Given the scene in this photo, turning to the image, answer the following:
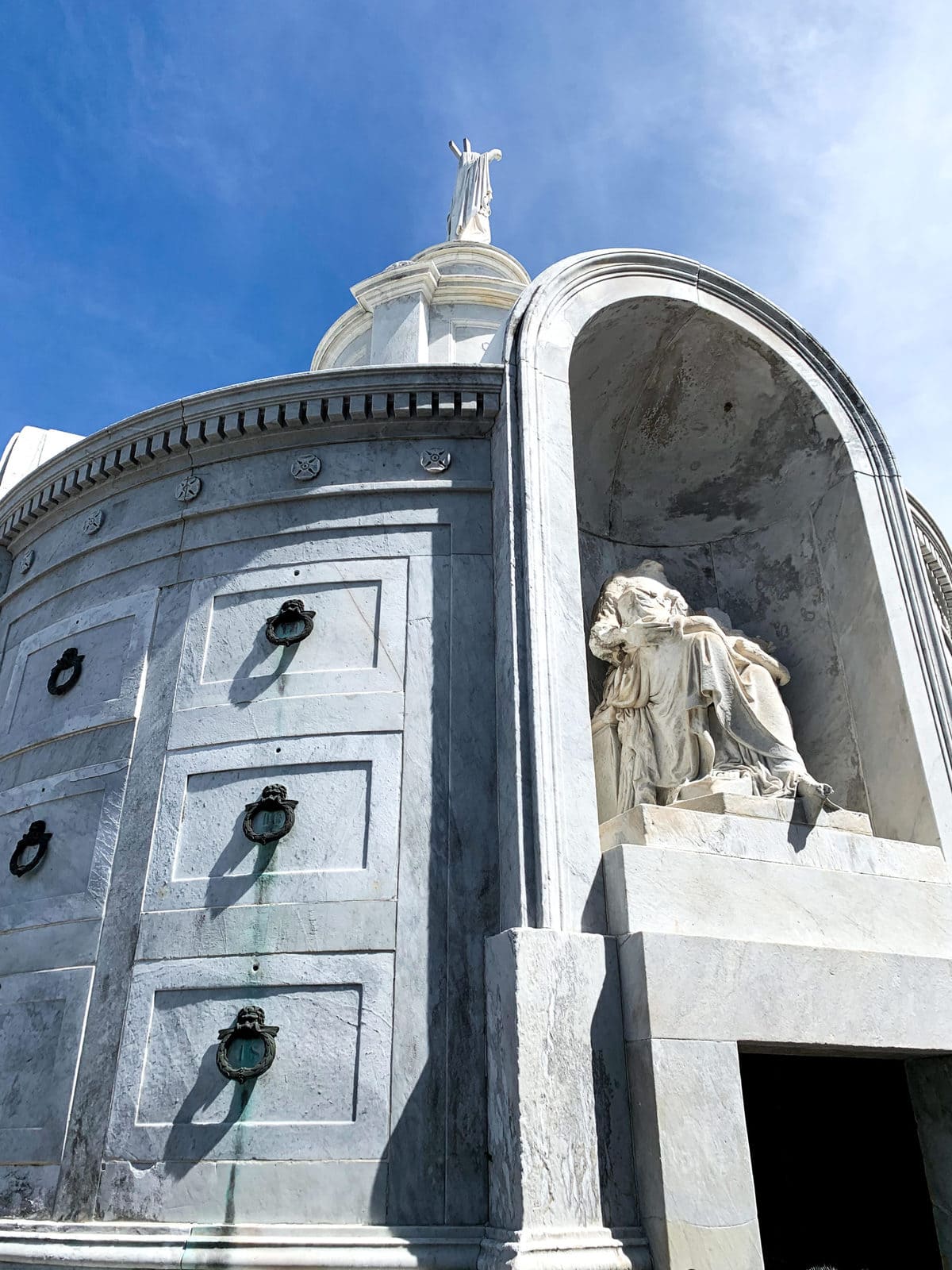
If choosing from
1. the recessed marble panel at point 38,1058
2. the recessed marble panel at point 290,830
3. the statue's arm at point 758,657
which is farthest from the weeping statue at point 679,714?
the recessed marble panel at point 38,1058

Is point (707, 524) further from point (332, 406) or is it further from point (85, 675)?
point (85, 675)

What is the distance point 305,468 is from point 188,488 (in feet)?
3.23

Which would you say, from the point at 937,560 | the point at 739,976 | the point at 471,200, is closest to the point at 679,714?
the point at 739,976

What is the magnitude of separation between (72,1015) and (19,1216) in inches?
41.9

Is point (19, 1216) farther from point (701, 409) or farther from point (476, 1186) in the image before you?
point (701, 409)

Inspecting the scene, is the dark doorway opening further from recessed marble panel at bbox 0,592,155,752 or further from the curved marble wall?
recessed marble panel at bbox 0,592,155,752

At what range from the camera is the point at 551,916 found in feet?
17.9

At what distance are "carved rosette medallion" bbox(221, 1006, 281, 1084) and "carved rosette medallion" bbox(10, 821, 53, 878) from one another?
6.89 ft

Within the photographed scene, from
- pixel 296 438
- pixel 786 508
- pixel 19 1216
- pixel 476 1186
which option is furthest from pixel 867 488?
pixel 19 1216

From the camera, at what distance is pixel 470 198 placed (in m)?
16.1

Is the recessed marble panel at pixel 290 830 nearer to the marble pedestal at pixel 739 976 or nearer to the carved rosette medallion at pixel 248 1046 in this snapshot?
the carved rosette medallion at pixel 248 1046

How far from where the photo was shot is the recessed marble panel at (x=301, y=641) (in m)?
6.76

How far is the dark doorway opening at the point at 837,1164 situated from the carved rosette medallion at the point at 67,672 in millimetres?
5355

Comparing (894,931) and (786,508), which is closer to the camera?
(894,931)
